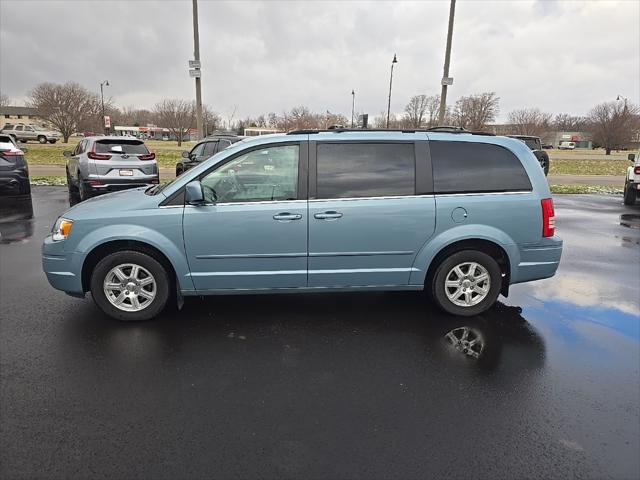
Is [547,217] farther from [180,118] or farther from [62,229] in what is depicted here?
[180,118]

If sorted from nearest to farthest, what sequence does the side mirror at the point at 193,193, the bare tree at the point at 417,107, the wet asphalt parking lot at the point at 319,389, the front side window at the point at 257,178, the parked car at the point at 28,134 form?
the wet asphalt parking lot at the point at 319,389
the side mirror at the point at 193,193
the front side window at the point at 257,178
the parked car at the point at 28,134
the bare tree at the point at 417,107

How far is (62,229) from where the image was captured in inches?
168

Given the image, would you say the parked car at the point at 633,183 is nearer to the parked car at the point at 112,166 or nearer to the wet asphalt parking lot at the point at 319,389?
the wet asphalt parking lot at the point at 319,389

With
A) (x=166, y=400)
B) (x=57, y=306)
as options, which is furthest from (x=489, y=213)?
(x=57, y=306)

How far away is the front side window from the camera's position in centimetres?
432

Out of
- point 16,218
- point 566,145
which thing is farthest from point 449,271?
point 566,145

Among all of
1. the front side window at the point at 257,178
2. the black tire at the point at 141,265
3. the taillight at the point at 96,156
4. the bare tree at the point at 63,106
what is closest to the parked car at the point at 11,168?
the taillight at the point at 96,156

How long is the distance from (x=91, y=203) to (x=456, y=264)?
3.76 metres

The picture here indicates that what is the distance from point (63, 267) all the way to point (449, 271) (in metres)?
3.73

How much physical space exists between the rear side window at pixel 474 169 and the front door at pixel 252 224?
1361 mm

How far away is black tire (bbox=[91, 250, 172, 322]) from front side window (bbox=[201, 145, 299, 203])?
816mm

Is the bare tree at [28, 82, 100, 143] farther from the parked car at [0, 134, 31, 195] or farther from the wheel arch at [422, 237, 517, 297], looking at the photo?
the wheel arch at [422, 237, 517, 297]

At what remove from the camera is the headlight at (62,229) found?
167 inches

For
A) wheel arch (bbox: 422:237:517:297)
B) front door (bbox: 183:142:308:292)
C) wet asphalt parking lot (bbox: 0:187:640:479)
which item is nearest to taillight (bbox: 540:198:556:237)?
wheel arch (bbox: 422:237:517:297)
